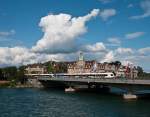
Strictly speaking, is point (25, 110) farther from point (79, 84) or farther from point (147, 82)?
point (79, 84)

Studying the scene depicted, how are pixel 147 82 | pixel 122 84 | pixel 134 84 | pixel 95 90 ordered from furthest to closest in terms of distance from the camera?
1. pixel 95 90
2. pixel 122 84
3. pixel 134 84
4. pixel 147 82

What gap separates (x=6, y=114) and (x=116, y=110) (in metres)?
24.3

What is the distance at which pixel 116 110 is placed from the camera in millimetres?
83875

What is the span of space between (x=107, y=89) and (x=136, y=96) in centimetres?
4893

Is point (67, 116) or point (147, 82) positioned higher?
point (147, 82)

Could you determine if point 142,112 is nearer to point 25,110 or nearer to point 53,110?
point 53,110

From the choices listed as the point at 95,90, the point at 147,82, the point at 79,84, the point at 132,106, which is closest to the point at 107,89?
the point at 95,90

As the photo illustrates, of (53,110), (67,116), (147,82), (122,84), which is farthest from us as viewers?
(122,84)

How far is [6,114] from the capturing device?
7756 cm

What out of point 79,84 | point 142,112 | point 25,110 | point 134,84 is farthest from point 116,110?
point 79,84

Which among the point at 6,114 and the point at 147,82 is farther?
the point at 147,82

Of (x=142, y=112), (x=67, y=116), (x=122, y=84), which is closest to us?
(x=67, y=116)

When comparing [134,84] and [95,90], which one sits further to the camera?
[95,90]

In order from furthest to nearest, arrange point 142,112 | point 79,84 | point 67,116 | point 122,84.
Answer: point 79,84, point 122,84, point 142,112, point 67,116
